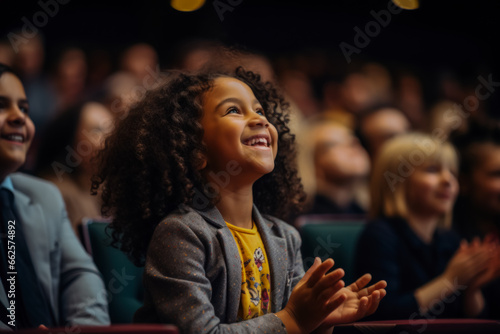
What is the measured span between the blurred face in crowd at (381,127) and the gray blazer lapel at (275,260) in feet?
6.48

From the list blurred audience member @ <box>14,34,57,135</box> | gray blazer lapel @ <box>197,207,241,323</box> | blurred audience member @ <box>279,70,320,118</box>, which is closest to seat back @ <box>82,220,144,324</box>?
gray blazer lapel @ <box>197,207,241,323</box>

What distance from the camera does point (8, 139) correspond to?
137 cm

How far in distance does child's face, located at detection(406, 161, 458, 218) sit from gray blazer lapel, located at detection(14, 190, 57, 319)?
1210 millimetres

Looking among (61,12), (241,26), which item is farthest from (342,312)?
(241,26)

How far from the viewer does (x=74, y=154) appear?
220cm

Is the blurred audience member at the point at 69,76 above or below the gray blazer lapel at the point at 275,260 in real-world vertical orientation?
below

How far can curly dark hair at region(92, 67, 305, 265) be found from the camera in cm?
123

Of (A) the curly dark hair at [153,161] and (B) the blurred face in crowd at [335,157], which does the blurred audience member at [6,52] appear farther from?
(A) the curly dark hair at [153,161]

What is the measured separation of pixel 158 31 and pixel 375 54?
2.27 m

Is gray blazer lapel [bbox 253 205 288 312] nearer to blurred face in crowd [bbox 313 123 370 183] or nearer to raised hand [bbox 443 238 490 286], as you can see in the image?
raised hand [bbox 443 238 490 286]

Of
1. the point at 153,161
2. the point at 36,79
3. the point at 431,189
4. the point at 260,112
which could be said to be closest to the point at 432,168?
the point at 431,189

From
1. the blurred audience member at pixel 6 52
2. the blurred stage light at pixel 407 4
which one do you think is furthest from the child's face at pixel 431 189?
the blurred stage light at pixel 407 4

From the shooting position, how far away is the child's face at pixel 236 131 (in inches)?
47.8

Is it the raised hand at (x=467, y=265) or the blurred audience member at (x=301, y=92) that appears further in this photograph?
the blurred audience member at (x=301, y=92)
